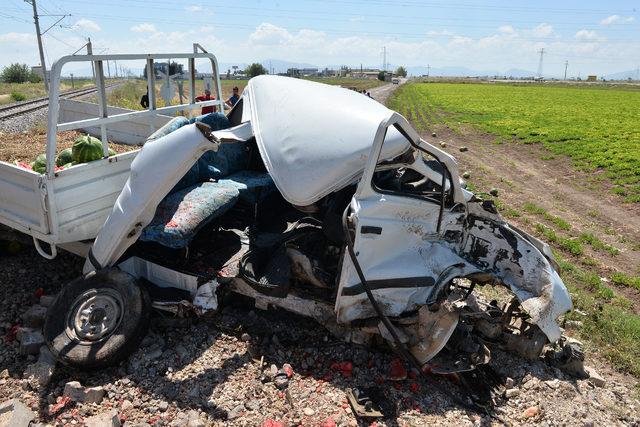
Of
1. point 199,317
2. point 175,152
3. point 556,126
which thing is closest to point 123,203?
point 175,152

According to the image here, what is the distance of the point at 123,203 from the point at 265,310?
1511 mm

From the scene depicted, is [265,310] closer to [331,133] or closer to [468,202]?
[331,133]

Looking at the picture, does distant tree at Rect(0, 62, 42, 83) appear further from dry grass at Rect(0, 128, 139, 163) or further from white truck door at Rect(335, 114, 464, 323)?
white truck door at Rect(335, 114, 464, 323)

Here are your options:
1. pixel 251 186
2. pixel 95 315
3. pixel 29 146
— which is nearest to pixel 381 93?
pixel 29 146

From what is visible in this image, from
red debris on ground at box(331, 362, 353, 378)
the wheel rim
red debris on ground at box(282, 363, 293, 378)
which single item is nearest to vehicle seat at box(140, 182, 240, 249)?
Result: the wheel rim

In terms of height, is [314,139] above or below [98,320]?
above

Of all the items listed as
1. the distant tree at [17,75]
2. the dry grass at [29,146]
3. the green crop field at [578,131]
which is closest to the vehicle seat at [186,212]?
the dry grass at [29,146]

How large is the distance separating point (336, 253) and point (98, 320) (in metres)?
1.98

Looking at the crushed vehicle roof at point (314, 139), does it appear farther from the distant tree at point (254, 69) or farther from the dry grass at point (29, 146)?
the distant tree at point (254, 69)

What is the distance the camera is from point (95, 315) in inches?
159

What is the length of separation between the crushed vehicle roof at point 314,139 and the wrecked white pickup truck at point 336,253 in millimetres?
11

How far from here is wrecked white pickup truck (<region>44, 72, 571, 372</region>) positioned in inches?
148

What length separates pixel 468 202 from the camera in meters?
A: 4.11

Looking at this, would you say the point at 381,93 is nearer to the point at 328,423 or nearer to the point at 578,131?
the point at 578,131
